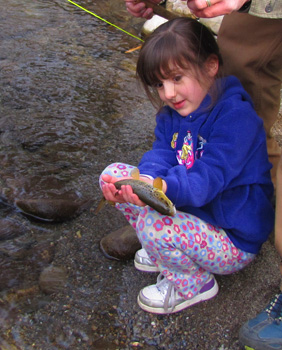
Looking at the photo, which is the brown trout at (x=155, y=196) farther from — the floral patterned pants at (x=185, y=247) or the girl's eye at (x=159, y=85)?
the girl's eye at (x=159, y=85)

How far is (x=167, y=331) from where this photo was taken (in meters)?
2.37

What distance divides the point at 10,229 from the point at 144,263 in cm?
99

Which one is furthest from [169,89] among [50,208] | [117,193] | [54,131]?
[54,131]

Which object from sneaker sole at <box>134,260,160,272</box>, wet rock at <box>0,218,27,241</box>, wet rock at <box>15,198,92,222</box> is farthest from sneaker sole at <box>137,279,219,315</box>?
wet rock at <box>0,218,27,241</box>

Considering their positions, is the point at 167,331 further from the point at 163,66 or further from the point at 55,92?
the point at 55,92

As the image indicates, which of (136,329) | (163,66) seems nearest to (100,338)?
(136,329)

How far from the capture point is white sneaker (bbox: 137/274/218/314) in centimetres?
244

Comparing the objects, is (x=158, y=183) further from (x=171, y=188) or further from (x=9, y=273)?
(x=9, y=273)

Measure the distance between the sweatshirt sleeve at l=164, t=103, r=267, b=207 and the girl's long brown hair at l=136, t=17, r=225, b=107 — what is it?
0.22 meters

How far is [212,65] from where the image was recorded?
2.43m

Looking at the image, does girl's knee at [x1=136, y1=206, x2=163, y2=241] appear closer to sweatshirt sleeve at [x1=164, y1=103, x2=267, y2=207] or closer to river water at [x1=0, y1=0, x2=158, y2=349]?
sweatshirt sleeve at [x1=164, y1=103, x2=267, y2=207]

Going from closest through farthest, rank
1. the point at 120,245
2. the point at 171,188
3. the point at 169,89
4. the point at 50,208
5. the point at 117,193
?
1. the point at 171,188
2. the point at 117,193
3. the point at 169,89
4. the point at 120,245
5. the point at 50,208

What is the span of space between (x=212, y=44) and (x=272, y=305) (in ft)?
4.76

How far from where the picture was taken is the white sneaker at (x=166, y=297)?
244 cm
